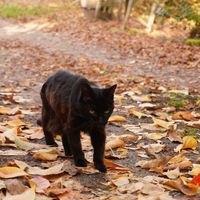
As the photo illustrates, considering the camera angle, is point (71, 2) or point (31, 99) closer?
point (31, 99)

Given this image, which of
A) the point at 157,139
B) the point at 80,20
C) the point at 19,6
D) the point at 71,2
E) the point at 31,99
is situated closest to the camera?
the point at 157,139

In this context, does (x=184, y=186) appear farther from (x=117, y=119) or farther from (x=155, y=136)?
(x=117, y=119)

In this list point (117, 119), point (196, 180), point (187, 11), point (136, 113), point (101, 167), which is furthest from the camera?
point (187, 11)

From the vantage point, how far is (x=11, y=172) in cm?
370

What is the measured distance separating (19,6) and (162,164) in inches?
1044

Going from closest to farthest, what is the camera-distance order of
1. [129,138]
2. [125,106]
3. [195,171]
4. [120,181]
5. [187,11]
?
[120,181]
[195,171]
[129,138]
[125,106]
[187,11]

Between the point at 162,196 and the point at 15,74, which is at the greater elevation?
the point at 162,196

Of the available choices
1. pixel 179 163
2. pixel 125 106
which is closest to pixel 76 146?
pixel 179 163

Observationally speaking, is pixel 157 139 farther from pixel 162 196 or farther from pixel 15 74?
pixel 15 74

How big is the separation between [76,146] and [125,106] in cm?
325

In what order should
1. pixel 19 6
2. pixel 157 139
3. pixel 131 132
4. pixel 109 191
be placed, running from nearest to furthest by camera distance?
1. pixel 109 191
2. pixel 157 139
3. pixel 131 132
4. pixel 19 6

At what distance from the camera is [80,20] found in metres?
23.8

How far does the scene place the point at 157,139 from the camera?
5367mm

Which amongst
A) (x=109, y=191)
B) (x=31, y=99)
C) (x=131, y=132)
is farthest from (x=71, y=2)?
Result: (x=109, y=191)
